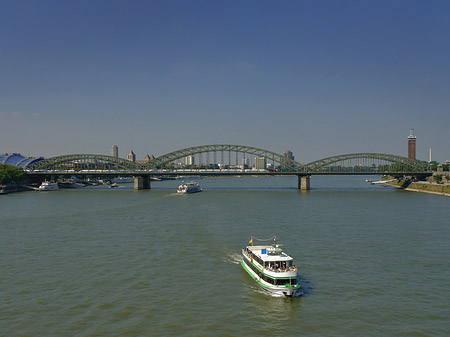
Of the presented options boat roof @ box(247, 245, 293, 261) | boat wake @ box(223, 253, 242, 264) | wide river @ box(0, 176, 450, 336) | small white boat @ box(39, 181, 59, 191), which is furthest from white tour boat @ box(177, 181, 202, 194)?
boat roof @ box(247, 245, 293, 261)

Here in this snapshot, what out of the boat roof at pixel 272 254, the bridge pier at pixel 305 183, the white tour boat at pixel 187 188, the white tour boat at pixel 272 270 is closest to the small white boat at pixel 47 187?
the white tour boat at pixel 187 188

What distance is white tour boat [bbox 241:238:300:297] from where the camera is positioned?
2025 centimetres

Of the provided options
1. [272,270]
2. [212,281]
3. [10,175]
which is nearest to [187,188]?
[10,175]

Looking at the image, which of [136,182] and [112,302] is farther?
[136,182]

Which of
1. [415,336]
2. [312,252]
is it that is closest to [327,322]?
[415,336]

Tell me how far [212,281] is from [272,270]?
3.70 meters

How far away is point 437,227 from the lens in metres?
40.2

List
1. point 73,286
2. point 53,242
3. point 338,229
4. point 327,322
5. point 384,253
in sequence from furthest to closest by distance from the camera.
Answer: point 338,229 → point 53,242 → point 384,253 → point 73,286 → point 327,322

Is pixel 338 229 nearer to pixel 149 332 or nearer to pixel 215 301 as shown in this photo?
pixel 215 301

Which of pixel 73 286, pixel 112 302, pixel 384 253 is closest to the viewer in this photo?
pixel 112 302

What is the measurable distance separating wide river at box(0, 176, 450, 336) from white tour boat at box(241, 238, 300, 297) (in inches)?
23.4

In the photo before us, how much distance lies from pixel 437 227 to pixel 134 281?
3185 cm

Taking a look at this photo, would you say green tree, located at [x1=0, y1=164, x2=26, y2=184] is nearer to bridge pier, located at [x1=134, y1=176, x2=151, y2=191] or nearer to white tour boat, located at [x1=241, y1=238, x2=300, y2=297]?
bridge pier, located at [x1=134, y1=176, x2=151, y2=191]

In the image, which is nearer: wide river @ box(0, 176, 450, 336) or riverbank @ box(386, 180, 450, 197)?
wide river @ box(0, 176, 450, 336)
